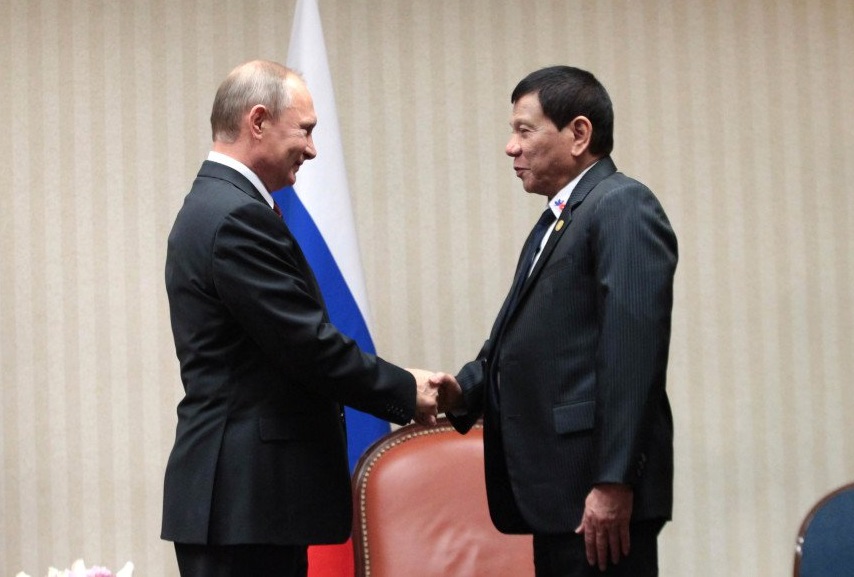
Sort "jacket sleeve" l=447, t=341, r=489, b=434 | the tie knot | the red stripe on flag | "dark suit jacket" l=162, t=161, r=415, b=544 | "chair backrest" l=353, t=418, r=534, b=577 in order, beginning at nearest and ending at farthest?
"dark suit jacket" l=162, t=161, r=415, b=544 → the tie knot → "jacket sleeve" l=447, t=341, r=489, b=434 → "chair backrest" l=353, t=418, r=534, b=577 → the red stripe on flag

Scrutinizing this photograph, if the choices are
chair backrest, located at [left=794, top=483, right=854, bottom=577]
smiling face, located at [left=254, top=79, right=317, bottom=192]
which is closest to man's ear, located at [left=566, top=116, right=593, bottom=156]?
smiling face, located at [left=254, top=79, right=317, bottom=192]

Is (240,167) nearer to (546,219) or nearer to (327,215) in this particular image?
(546,219)

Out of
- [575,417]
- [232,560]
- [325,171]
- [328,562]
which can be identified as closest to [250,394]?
[232,560]

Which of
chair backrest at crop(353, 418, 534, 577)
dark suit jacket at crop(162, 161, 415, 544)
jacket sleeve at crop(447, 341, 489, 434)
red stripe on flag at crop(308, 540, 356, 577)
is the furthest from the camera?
red stripe on flag at crop(308, 540, 356, 577)

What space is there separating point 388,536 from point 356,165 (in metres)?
1.29

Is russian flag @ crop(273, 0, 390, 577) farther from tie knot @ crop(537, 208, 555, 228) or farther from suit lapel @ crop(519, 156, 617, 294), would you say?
suit lapel @ crop(519, 156, 617, 294)

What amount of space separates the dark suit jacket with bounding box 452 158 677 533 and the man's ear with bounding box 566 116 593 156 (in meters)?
0.07

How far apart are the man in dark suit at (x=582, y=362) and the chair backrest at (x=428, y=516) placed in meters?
0.69

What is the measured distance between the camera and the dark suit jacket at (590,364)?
207 cm

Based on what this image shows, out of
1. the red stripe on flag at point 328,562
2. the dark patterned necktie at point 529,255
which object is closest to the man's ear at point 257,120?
the dark patterned necktie at point 529,255

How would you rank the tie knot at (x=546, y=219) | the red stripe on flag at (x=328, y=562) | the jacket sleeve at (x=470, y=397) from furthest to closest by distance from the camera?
the red stripe on flag at (x=328, y=562) → the jacket sleeve at (x=470, y=397) → the tie knot at (x=546, y=219)

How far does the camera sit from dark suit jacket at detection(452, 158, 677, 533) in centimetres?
207

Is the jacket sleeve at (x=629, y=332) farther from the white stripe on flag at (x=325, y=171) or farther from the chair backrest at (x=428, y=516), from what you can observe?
the white stripe on flag at (x=325, y=171)

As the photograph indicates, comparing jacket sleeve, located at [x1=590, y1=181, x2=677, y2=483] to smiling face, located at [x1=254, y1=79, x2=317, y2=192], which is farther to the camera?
smiling face, located at [x1=254, y1=79, x2=317, y2=192]
